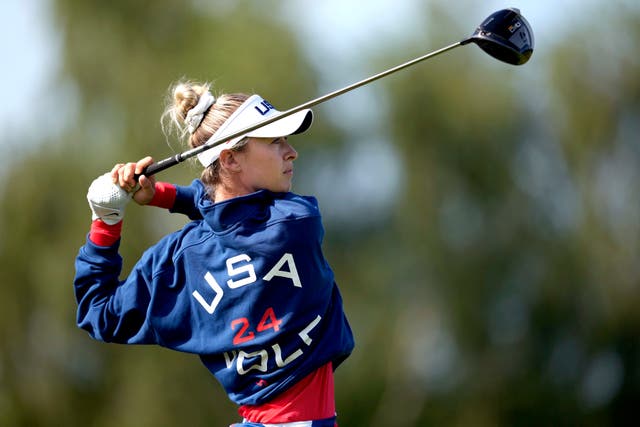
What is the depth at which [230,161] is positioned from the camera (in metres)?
4.41

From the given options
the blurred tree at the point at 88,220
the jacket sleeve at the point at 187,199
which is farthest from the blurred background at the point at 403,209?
the jacket sleeve at the point at 187,199

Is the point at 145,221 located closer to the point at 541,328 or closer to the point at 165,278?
the point at 541,328

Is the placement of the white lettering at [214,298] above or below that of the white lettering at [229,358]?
above

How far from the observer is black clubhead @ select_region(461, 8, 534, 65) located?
4441 mm

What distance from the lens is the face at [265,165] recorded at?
4.32m

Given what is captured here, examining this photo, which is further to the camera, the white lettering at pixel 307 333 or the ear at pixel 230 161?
the ear at pixel 230 161

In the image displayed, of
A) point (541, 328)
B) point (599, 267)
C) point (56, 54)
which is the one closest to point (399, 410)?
point (541, 328)

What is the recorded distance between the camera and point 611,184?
52.9 ft

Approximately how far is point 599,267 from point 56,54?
8.09m

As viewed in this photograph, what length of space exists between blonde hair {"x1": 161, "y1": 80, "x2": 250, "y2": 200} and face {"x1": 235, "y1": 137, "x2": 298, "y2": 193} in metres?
0.05

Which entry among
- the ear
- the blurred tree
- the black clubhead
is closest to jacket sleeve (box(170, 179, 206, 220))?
the ear

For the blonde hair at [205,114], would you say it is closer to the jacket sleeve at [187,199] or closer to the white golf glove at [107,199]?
the jacket sleeve at [187,199]

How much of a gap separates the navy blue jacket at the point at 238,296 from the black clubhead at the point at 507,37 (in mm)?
937

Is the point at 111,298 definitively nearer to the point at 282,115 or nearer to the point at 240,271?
the point at 240,271
